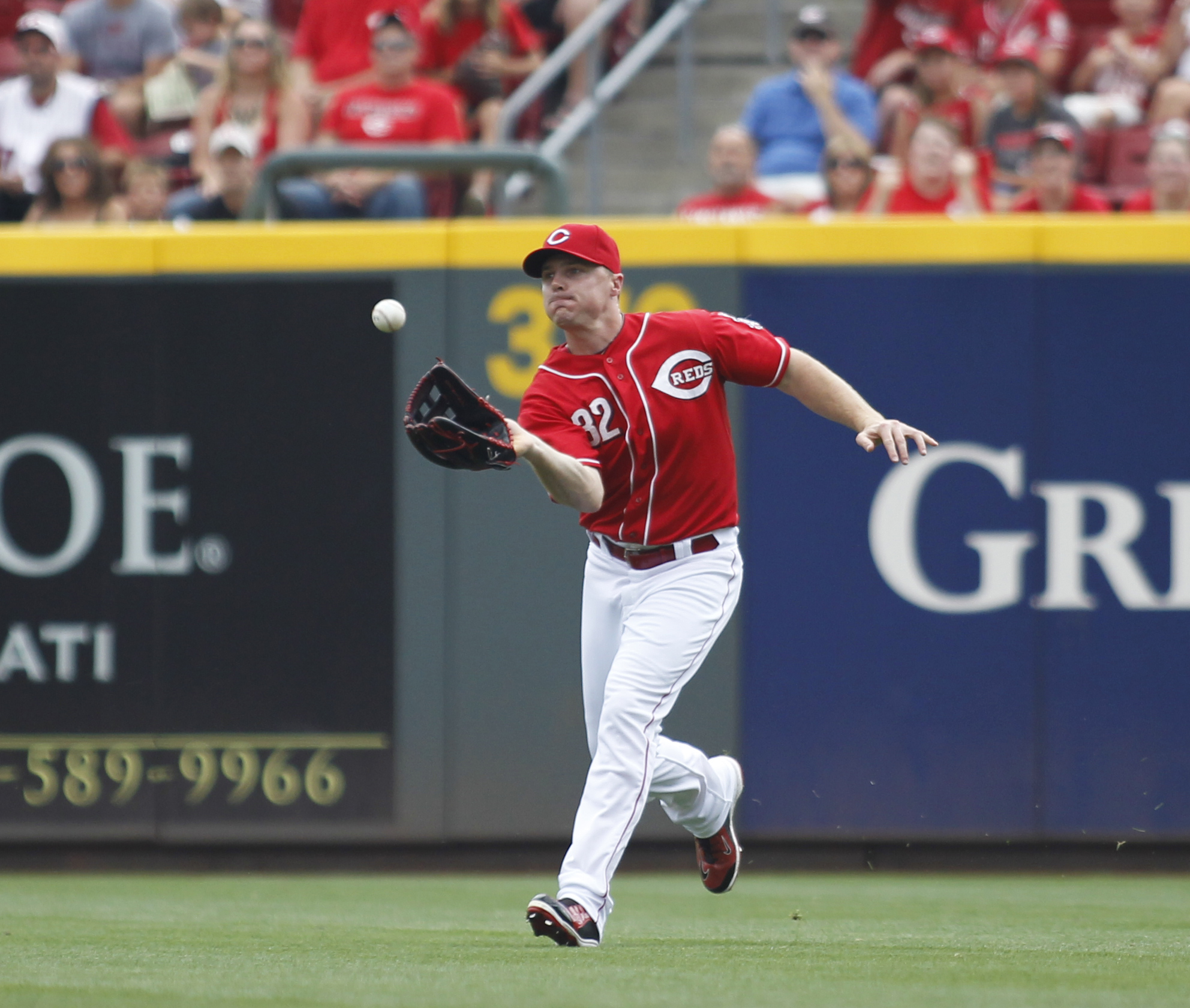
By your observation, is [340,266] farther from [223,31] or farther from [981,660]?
[223,31]

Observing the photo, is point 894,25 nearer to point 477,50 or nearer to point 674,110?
point 674,110

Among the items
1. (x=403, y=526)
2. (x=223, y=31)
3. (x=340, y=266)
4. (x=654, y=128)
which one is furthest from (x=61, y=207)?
(x=654, y=128)

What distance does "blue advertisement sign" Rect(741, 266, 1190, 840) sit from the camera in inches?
277

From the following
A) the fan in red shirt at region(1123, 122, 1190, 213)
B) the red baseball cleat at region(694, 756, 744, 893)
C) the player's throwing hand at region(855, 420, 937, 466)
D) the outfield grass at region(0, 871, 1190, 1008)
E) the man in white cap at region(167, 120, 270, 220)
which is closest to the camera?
the outfield grass at region(0, 871, 1190, 1008)

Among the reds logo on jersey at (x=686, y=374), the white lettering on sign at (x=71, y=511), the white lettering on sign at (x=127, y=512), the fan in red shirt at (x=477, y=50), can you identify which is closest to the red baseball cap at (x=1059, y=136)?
the fan in red shirt at (x=477, y=50)

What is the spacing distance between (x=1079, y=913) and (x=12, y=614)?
4277 mm

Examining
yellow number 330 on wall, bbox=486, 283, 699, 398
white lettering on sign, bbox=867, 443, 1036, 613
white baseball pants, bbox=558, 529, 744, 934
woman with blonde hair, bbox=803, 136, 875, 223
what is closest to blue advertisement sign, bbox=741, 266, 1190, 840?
white lettering on sign, bbox=867, 443, 1036, 613

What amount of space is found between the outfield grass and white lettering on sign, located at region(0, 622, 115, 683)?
0.82 meters

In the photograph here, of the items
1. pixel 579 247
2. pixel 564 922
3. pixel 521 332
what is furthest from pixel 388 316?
pixel 521 332

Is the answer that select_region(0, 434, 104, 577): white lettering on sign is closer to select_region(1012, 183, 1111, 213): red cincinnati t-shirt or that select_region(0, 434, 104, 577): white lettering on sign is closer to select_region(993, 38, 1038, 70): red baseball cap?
select_region(1012, 183, 1111, 213): red cincinnati t-shirt

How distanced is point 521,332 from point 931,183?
2.10 m

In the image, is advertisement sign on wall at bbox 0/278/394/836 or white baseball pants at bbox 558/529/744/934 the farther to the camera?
advertisement sign on wall at bbox 0/278/394/836

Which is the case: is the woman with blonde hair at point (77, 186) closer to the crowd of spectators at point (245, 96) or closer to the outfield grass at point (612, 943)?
the crowd of spectators at point (245, 96)

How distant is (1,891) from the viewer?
21.9 feet
